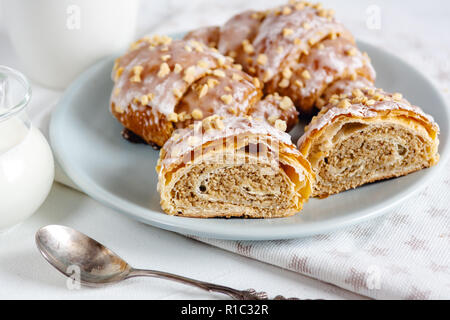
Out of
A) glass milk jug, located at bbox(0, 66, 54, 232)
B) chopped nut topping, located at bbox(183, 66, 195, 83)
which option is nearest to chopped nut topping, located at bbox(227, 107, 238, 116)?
chopped nut topping, located at bbox(183, 66, 195, 83)

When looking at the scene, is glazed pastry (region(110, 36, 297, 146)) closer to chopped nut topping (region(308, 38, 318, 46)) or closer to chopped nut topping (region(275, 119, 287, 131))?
chopped nut topping (region(275, 119, 287, 131))

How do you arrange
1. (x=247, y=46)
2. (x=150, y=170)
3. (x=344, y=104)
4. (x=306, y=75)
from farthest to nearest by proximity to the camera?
(x=247, y=46) → (x=306, y=75) → (x=150, y=170) → (x=344, y=104)

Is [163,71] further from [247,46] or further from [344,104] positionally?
[344,104]

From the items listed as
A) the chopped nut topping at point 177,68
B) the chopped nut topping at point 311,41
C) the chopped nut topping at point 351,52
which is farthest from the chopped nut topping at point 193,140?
the chopped nut topping at point 351,52

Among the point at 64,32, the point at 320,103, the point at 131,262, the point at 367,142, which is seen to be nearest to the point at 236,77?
the point at 320,103

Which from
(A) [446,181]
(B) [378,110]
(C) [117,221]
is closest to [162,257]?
(C) [117,221]

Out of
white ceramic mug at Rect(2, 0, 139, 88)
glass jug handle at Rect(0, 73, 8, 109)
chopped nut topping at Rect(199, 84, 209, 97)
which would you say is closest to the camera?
glass jug handle at Rect(0, 73, 8, 109)

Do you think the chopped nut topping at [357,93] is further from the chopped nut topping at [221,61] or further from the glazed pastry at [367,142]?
the chopped nut topping at [221,61]
